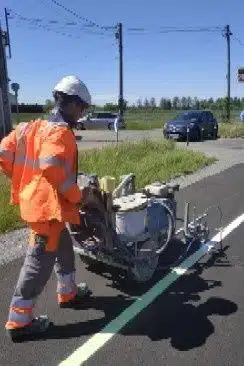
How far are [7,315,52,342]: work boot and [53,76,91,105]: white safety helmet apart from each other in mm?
1790

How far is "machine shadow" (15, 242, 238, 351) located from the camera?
4.15 meters

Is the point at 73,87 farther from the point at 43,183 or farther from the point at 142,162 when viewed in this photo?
the point at 142,162

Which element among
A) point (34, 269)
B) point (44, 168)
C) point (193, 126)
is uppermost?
point (44, 168)

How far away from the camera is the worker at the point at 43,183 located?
3818mm

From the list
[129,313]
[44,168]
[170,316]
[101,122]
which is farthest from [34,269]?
[101,122]

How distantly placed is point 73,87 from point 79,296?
1939 millimetres

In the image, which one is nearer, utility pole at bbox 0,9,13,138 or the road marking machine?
the road marking machine

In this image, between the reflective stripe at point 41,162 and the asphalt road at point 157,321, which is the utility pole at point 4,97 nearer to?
the asphalt road at point 157,321

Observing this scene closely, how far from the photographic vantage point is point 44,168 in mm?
3773

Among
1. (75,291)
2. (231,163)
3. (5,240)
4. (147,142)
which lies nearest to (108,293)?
(75,291)

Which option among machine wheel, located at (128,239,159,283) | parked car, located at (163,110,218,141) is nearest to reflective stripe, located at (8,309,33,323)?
machine wheel, located at (128,239,159,283)

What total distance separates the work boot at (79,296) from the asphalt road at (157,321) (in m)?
0.08

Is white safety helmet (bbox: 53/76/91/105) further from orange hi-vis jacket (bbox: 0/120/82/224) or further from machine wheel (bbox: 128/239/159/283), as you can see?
machine wheel (bbox: 128/239/159/283)

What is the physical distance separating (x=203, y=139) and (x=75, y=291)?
84.5ft
